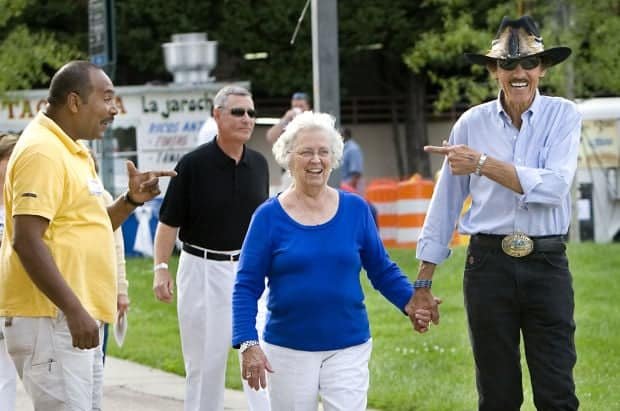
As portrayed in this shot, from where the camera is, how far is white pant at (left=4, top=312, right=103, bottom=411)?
5.50m

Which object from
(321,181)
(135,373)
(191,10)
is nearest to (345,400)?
(321,181)

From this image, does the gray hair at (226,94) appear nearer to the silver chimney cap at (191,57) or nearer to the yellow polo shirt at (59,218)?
the yellow polo shirt at (59,218)

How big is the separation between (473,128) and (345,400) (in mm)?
1422

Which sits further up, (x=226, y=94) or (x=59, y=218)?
(x=226, y=94)

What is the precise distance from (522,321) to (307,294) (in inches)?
43.5

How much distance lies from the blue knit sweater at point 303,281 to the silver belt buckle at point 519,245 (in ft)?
2.31

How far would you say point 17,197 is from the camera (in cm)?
539

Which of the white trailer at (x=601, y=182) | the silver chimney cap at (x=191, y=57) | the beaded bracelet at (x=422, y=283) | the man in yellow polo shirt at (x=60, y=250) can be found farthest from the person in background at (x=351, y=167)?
the man in yellow polo shirt at (x=60, y=250)

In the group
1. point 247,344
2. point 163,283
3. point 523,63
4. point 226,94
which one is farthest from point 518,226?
point 163,283

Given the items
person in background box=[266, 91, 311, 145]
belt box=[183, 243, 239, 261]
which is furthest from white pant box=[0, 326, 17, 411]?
person in background box=[266, 91, 311, 145]

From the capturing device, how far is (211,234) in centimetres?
802

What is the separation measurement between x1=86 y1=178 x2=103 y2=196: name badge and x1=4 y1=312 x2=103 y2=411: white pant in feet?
1.59

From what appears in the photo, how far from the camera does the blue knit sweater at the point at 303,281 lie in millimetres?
5840

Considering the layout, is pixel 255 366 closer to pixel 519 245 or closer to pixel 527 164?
pixel 519 245
